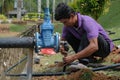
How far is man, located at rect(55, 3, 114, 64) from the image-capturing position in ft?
16.3

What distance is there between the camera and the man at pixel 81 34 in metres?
4.97

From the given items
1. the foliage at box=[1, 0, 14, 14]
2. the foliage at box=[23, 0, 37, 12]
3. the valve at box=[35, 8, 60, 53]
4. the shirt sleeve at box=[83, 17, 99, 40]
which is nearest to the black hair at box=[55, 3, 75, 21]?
the shirt sleeve at box=[83, 17, 99, 40]

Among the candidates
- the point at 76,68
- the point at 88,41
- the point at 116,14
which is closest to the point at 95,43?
the point at 88,41

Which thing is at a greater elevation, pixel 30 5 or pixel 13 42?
pixel 13 42

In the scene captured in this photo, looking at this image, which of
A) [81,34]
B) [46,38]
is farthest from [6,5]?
[46,38]

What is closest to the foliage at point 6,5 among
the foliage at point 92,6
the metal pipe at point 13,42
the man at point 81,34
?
the foliage at point 92,6

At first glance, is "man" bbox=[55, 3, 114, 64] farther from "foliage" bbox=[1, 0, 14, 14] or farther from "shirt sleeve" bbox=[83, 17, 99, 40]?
"foliage" bbox=[1, 0, 14, 14]

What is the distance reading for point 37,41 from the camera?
3.38 m

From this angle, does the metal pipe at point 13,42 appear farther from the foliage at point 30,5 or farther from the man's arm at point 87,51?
the foliage at point 30,5

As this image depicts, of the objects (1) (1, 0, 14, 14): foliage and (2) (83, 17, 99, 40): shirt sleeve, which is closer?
(2) (83, 17, 99, 40): shirt sleeve

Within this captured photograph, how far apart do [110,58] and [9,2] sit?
53.8 metres

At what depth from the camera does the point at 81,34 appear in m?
5.58

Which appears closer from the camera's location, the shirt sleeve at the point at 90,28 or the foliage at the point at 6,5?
the shirt sleeve at the point at 90,28

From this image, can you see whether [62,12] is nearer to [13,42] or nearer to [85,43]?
[85,43]
